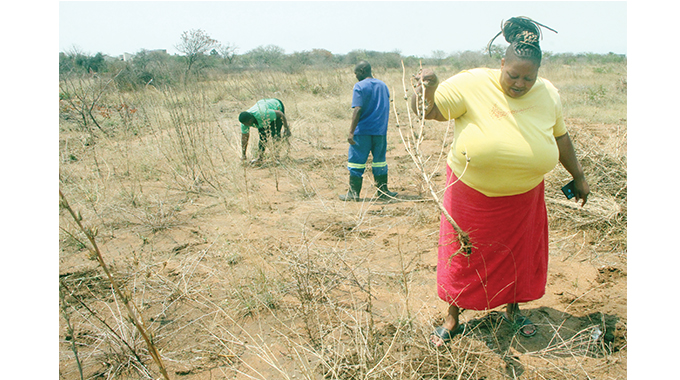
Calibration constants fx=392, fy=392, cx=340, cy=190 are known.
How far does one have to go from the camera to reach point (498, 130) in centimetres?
174

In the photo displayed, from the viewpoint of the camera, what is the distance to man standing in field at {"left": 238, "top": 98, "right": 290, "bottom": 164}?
5.43 meters

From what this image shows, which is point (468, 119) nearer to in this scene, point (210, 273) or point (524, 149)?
point (524, 149)

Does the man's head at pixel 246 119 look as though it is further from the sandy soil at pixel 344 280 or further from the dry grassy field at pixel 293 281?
the sandy soil at pixel 344 280

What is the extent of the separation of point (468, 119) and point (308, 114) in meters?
8.50

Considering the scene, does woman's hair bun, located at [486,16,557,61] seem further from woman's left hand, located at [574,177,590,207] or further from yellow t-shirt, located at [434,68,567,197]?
woman's left hand, located at [574,177,590,207]

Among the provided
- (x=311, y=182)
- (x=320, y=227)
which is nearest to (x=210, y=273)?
(x=320, y=227)

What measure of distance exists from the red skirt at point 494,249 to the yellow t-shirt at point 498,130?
0.34 feet

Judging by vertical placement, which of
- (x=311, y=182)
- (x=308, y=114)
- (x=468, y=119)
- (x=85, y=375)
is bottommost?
(x=85, y=375)

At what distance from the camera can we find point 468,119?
5.98 feet

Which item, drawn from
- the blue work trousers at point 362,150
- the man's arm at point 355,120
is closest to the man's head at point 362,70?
the man's arm at point 355,120

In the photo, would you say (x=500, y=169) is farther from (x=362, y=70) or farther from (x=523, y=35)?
(x=362, y=70)

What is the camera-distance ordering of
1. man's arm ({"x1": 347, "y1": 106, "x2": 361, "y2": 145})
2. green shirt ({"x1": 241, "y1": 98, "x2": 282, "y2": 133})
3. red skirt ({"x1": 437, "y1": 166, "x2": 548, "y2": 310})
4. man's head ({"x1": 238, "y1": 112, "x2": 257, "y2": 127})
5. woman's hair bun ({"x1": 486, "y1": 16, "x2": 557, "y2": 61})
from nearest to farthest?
woman's hair bun ({"x1": 486, "y1": 16, "x2": 557, "y2": 61}), red skirt ({"x1": 437, "y1": 166, "x2": 548, "y2": 310}), man's arm ({"x1": 347, "y1": 106, "x2": 361, "y2": 145}), man's head ({"x1": 238, "y1": 112, "x2": 257, "y2": 127}), green shirt ({"x1": 241, "y1": 98, "x2": 282, "y2": 133})

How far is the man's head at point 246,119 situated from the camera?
5.35m

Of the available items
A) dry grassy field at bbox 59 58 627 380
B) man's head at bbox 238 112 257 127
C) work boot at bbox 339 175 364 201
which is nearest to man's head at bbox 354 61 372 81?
work boot at bbox 339 175 364 201
